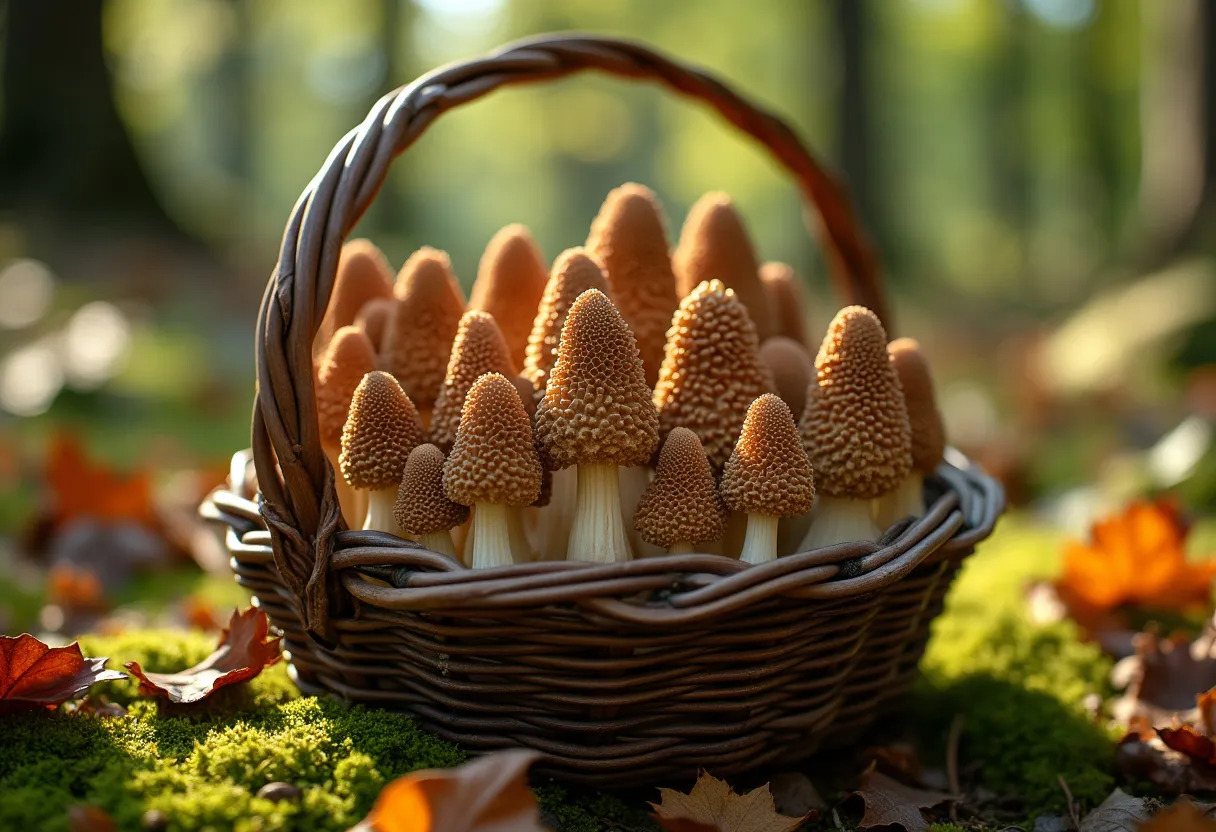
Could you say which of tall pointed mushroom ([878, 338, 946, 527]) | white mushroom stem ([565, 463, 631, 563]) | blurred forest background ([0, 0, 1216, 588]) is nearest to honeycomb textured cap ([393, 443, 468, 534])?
white mushroom stem ([565, 463, 631, 563])

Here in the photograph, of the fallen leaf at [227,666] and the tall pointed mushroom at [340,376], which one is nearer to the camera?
the fallen leaf at [227,666]

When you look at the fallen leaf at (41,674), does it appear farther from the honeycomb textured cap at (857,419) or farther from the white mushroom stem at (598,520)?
the honeycomb textured cap at (857,419)

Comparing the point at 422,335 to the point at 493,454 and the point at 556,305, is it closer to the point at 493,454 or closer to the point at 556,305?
the point at 556,305

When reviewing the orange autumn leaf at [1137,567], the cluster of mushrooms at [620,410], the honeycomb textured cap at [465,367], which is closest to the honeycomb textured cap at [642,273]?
the cluster of mushrooms at [620,410]

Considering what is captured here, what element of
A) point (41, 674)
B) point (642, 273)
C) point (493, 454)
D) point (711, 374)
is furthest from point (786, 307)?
point (41, 674)

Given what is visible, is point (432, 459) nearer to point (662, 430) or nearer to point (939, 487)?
point (662, 430)

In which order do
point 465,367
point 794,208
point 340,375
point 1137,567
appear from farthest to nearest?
point 794,208 → point 1137,567 → point 340,375 → point 465,367

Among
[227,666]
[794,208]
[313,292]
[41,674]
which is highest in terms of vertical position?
[313,292]
